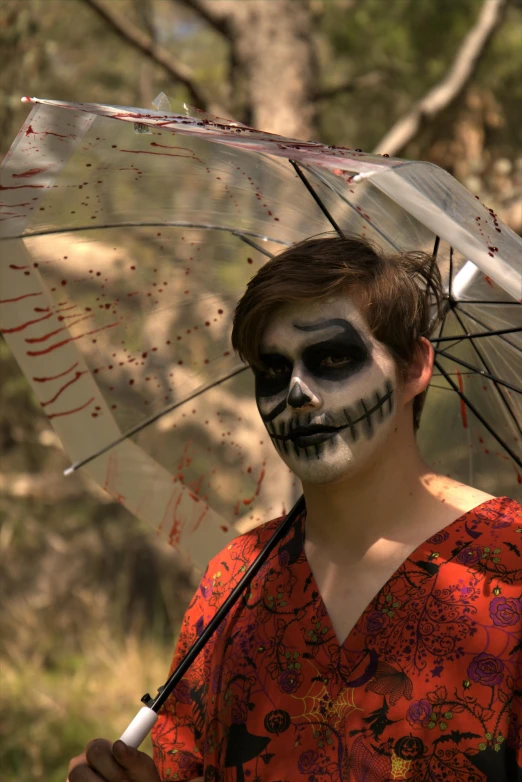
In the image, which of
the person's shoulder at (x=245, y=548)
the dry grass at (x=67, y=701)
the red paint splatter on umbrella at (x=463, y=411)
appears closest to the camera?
the person's shoulder at (x=245, y=548)

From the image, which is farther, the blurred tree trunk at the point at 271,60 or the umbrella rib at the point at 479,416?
the blurred tree trunk at the point at 271,60

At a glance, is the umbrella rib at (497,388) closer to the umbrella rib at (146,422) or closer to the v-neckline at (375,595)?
the v-neckline at (375,595)

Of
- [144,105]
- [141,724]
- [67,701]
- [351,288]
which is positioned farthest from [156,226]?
[144,105]

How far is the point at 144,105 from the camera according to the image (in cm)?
671

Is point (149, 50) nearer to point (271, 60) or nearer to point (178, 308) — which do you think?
point (271, 60)

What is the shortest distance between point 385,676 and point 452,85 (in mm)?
4762

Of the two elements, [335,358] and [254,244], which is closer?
[335,358]

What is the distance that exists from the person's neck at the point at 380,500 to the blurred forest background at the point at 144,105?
350 cm

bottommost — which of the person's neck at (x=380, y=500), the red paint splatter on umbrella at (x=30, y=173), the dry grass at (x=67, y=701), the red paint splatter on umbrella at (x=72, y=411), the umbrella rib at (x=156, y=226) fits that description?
the dry grass at (x=67, y=701)

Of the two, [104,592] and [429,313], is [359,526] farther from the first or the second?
[104,592]

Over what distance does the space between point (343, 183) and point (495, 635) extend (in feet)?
2.76

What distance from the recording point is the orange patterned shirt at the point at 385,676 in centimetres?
164

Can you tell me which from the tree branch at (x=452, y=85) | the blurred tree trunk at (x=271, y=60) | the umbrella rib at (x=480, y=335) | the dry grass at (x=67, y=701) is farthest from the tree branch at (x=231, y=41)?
the umbrella rib at (x=480, y=335)

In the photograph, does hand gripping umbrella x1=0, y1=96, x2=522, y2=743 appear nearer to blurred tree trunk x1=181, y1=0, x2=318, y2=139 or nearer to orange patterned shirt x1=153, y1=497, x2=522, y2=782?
orange patterned shirt x1=153, y1=497, x2=522, y2=782
